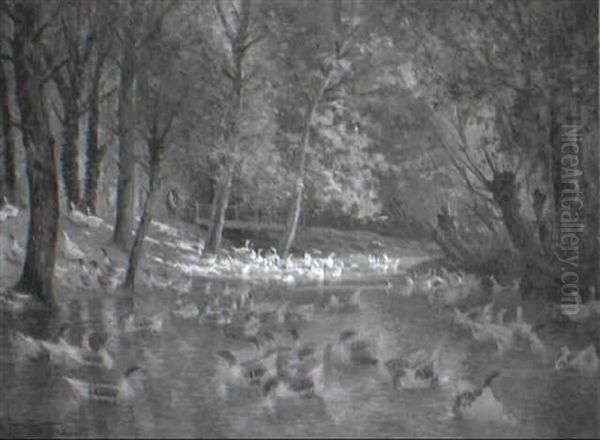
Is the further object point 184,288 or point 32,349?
point 184,288

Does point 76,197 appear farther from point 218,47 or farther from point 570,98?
point 570,98

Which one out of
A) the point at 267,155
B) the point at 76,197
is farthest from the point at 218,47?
the point at 76,197

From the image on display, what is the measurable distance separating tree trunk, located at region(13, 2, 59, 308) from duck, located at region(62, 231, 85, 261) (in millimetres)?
4201

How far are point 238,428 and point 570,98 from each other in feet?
23.5

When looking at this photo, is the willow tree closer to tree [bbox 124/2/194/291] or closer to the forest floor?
tree [bbox 124/2/194/291]

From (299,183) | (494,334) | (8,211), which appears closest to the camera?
(494,334)

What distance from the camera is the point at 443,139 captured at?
771 inches

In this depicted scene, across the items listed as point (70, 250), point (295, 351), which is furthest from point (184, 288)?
point (295, 351)

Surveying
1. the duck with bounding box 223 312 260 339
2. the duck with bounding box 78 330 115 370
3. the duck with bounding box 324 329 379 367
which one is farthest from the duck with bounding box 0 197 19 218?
the duck with bounding box 324 329 379 367

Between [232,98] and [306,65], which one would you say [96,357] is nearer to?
[232,98]

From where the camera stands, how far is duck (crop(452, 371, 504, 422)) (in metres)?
9.26

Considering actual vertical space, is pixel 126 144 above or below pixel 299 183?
above

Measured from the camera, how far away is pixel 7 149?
26.0 metres

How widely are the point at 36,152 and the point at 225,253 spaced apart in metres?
12.4
